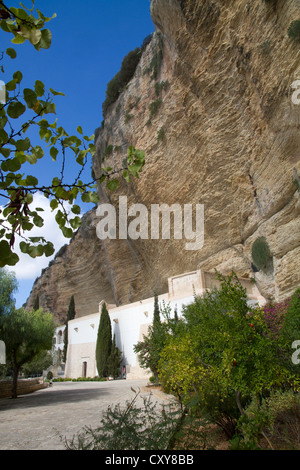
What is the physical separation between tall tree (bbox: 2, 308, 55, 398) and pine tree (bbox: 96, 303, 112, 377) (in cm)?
1202

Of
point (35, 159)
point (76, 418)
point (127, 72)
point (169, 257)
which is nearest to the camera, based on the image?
point (35, 159)

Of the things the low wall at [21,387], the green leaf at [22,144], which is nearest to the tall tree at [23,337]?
the low wall at [21,387]

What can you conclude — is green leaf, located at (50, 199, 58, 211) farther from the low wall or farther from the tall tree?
the low wall

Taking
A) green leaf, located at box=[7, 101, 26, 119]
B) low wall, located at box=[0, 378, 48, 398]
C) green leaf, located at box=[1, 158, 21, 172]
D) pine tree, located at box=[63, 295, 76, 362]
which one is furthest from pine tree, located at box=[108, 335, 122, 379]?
green leaf, located at box=[7, 101, 26, 119]

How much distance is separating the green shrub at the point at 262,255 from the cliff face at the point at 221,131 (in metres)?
0.39

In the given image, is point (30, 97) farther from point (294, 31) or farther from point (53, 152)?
point (294, 31)

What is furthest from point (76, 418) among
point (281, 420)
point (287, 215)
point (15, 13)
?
point (287, 215)

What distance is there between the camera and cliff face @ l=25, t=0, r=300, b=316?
1421 cm

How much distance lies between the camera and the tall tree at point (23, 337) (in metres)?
11.6

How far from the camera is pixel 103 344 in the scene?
84.2 ft

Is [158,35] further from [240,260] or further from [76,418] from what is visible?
[76,418]

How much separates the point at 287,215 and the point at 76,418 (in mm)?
12808

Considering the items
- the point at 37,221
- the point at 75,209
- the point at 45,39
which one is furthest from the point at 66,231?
the point at 45,39

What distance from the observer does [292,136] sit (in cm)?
1402
